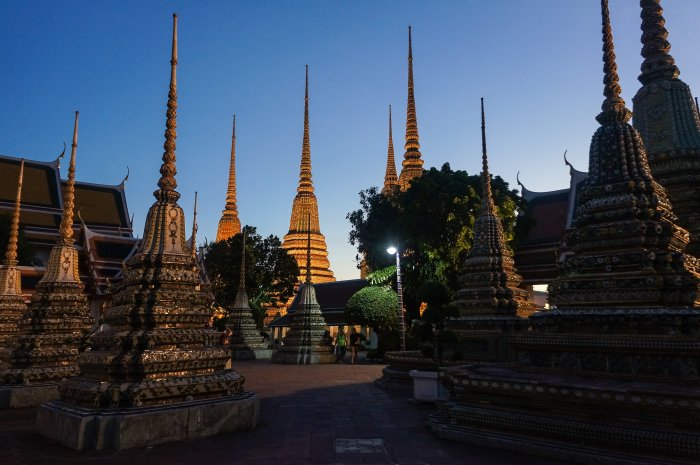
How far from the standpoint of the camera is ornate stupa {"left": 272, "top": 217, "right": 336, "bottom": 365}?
23.6 meters

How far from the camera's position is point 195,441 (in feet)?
21.2

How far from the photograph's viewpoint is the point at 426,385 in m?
9.84

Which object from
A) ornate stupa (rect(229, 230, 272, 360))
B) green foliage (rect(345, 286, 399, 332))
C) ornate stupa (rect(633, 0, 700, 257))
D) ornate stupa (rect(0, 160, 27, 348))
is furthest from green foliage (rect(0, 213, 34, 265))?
ornate stupa (rect(633, 0, 700, 257))

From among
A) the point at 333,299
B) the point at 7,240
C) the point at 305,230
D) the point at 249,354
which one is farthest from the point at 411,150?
the point at 7,240

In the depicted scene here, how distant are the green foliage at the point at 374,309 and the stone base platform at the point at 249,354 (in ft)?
23.5

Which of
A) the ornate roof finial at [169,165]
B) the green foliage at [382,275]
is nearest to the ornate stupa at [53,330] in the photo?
the ornate roof finial at [169,165]

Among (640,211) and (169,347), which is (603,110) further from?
(169,347)

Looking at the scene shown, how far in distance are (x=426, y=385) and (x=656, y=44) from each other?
8881mm

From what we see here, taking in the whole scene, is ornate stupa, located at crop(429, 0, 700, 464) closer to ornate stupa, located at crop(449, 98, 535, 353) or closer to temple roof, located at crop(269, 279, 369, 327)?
ornate stupa, located at crop(449, 98, 535, 353)

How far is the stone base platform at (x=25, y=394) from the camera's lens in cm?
943

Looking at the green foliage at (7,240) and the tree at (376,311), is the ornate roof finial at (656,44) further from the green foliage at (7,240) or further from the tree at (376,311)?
the green foliage at (7,240)

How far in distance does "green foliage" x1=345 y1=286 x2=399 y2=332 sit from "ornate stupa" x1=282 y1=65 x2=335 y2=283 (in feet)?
114

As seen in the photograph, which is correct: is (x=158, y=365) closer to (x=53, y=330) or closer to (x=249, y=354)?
(x=53, y=330)

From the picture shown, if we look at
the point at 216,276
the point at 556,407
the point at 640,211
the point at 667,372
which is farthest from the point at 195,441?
the point at 216,276
